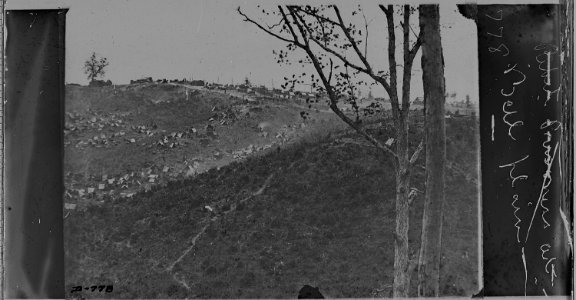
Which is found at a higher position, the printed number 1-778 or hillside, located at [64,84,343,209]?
hillside, located at [64,84,343,209]

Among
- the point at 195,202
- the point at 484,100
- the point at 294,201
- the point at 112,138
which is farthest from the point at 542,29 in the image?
the point at 112,138

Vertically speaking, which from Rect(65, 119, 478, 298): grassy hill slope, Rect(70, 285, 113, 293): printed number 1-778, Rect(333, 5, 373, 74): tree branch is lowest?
Rect(70, 285, 113, 293): printed number 1-778

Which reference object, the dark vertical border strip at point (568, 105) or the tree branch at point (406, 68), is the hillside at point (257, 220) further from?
the dark vertical border strip at point (568, 105)

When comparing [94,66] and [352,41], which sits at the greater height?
[352,41]

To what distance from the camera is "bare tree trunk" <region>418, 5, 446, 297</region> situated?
255cm

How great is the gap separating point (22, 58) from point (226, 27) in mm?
807

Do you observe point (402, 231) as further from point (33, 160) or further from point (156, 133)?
point (33, 160)

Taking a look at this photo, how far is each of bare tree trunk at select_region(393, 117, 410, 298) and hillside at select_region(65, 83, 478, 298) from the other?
1.1 inches

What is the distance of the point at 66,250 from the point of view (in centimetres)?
252

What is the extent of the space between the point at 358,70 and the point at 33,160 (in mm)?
1330

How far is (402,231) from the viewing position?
101 inches

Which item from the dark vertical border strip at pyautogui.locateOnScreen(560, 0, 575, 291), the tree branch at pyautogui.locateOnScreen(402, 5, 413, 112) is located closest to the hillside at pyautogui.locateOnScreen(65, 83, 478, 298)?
the tree branch at pyautogui.locateOnScreen(402, 5, 413, 112)

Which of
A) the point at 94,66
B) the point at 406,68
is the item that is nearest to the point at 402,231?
the point at 406,68

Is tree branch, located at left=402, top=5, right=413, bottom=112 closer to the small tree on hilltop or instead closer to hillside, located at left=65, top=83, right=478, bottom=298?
hillside, located at left=65, top=83, right=478, bottom=298
